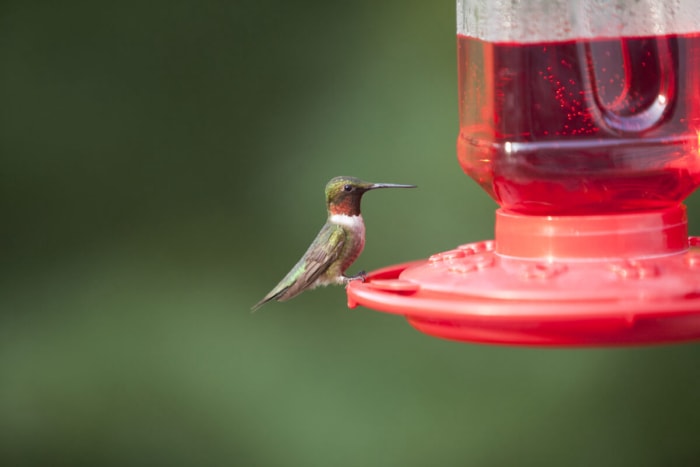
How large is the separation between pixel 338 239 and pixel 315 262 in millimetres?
119

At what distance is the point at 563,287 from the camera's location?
6.88ft

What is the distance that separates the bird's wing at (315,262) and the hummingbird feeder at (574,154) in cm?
75

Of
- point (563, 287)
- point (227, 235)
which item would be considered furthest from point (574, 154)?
point (227, 235)

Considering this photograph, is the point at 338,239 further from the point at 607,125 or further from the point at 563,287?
the point at 563,287

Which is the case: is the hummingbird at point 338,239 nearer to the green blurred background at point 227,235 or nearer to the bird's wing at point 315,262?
the bird's wing at point 315,262

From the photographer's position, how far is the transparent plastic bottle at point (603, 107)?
245cm

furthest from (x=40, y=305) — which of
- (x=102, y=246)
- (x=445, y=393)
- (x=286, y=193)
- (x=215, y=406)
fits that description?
(x=445, y=393)

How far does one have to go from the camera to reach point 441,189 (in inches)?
187

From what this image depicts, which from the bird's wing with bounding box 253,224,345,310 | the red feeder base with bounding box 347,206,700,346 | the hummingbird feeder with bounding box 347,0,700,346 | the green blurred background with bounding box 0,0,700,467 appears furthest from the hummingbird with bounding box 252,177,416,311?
the green blurred background with bounding box 0,0,700,467

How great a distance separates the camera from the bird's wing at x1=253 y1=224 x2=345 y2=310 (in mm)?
3494

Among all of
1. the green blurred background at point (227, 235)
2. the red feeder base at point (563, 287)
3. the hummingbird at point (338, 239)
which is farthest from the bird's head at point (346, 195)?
the green blurred background at point (227, 235)

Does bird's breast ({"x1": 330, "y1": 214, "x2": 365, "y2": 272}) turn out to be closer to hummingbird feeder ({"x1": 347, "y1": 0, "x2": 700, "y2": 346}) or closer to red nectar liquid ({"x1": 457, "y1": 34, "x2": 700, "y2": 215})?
hummingbird feeder ({"x1": 347, "y1": 0, "x2": 700, "y2": 346})

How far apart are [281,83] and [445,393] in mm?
1521

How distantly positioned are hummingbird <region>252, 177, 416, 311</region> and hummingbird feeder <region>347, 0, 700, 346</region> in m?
0.75
